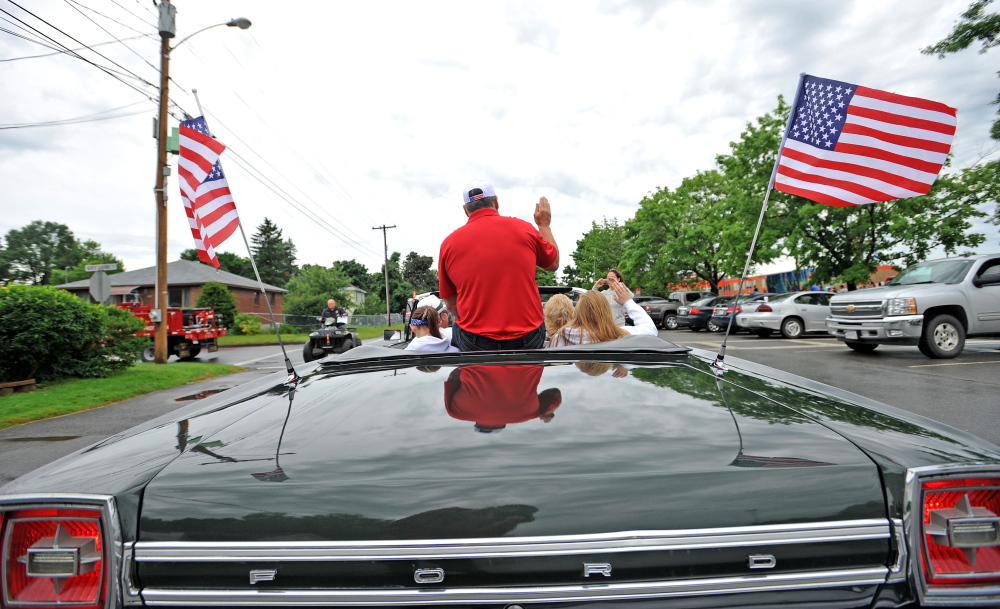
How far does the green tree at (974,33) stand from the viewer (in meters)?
13.4

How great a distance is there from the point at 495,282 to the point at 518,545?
1.79 meters

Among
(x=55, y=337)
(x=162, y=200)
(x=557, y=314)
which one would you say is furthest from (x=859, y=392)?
(x=162, y=200)

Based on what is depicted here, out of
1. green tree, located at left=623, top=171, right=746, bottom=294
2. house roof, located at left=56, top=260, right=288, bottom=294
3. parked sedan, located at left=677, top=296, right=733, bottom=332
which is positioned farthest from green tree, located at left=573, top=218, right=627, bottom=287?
house roof, located at left=56, top=260, right=288, bottom=294

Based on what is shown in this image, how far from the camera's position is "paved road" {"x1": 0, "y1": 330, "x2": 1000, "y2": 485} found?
19.2 ft

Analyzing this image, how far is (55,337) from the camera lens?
1049 cm

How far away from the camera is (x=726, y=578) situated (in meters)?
0.94

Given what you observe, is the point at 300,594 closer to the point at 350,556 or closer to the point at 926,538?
the point at 350,556

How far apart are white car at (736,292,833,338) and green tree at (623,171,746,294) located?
15511 millimetres

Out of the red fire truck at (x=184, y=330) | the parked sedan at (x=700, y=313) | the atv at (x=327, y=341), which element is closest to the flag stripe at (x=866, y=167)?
the atv at (x=327, y=341)

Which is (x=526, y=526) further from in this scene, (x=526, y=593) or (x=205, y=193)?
(x=205, y=193)

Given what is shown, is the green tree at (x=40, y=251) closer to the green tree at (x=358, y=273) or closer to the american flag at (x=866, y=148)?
the green tree at (x=358, y=273)

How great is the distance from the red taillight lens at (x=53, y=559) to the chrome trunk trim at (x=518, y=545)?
0.36 feet

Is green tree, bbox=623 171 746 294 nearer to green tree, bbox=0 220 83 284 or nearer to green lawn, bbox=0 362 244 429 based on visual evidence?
green lawn, bbox=0 362 244 429

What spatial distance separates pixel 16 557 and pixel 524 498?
3.11 feet
